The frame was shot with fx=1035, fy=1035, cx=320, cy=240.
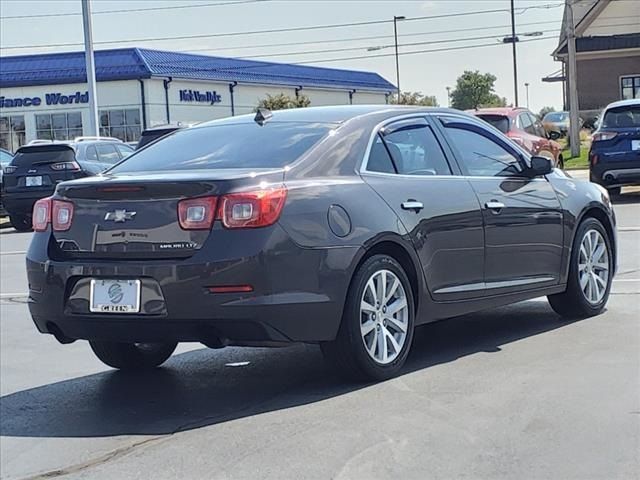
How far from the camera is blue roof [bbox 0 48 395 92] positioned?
56.6 m

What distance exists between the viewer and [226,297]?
209 inches

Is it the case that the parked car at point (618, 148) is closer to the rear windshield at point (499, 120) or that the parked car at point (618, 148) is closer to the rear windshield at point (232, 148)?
the rear windshield at point (499, 120)

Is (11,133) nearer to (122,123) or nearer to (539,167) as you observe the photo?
(122,123)

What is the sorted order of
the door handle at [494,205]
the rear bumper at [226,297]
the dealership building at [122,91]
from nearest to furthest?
the rear bumper at [226,297] → the door handle at [494,205] → the dealership building at [122,91]

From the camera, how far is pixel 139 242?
5.50 meters

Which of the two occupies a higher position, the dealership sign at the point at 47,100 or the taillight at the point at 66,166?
the dealership sign at the point at 47,100

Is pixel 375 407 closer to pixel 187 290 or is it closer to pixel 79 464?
pixel 187 290

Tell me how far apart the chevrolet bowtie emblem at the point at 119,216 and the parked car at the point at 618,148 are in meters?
12.6

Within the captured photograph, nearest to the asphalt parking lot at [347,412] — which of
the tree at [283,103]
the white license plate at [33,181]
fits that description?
the white license plate at [33,181]

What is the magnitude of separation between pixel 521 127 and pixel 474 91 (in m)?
55.6

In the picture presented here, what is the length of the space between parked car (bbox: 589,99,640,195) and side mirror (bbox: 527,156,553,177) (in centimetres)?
996

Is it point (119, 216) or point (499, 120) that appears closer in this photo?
point (119, 216)

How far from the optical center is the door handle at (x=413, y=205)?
612 cm

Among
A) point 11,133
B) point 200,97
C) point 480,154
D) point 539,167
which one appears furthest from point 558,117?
point 480,154
